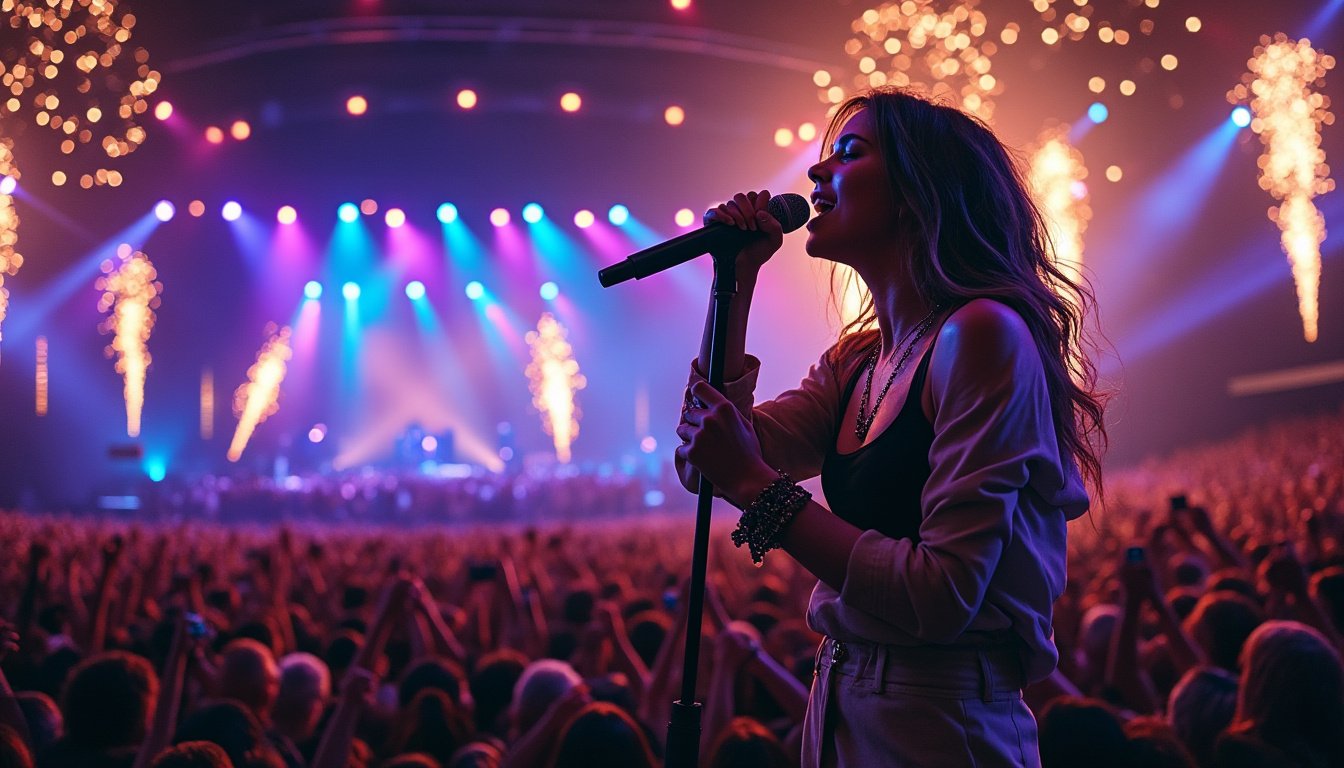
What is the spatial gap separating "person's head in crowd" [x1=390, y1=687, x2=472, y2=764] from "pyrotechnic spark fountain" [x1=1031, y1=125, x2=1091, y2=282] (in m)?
17.3

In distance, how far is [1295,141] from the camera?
1606 centimetres

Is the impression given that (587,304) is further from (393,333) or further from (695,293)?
(393,333)

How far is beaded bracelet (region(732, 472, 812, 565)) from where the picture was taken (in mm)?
1505

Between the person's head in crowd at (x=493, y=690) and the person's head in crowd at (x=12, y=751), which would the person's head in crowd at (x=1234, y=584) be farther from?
the person's head in crowd at (x=12, y=751)

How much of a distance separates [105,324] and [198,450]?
11.1 ft

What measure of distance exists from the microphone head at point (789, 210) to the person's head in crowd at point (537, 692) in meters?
1.74

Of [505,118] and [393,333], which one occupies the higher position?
[505,118]

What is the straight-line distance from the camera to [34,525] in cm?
1218

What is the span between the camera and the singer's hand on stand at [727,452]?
1.54 metres

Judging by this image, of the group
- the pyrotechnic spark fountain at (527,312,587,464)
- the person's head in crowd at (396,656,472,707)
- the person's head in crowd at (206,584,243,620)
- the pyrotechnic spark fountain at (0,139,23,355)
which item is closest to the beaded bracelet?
the person's head in crowd at (396,656,472,707)

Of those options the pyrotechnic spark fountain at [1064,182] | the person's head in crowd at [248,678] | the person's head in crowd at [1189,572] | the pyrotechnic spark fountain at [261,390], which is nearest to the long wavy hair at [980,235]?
the person's head in crowd at [248,678]

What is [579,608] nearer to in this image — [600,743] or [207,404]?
[600,743]

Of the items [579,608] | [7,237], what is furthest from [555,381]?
[579,608]

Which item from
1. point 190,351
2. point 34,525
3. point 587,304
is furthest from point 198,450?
point 34,525
